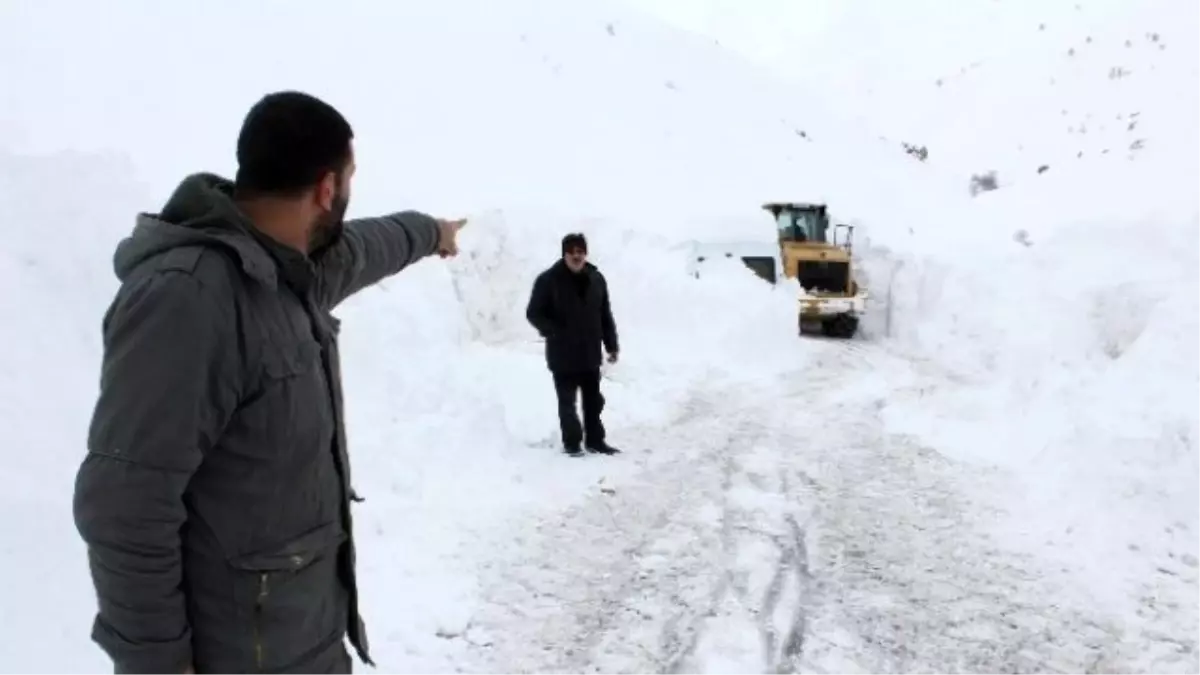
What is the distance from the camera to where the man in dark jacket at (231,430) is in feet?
6.38

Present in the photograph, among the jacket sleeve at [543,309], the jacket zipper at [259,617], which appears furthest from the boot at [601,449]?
the jacket zipper at [259,617]

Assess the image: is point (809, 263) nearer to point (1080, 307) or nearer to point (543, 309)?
point (1080, 307)

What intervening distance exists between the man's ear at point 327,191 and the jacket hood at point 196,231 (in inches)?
7.3

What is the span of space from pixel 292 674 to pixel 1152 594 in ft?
17.2

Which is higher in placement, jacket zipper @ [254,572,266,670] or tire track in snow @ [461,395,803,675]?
jacket zipper @ [254,572,266,670]

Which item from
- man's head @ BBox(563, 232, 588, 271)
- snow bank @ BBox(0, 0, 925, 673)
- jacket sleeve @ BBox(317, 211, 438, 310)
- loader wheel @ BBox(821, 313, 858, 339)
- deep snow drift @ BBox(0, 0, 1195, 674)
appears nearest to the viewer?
jacket sleeve @ BBox(317, 211, 438, 310)

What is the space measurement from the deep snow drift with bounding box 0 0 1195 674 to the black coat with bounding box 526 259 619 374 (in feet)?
3.00

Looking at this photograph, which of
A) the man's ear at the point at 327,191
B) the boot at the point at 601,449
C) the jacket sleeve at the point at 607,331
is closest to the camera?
the man's ear at the point at 327,191

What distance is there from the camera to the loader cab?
67.1 feet

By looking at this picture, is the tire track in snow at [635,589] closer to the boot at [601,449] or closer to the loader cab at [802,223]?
the boot at [601,449]

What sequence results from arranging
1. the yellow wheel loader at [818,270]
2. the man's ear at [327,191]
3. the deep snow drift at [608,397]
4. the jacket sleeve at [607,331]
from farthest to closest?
the yellow wheel loader at [818,270], the jacket sleeve at [607,331], the deep snow drift at [608,397], the man's ear at [327,191]

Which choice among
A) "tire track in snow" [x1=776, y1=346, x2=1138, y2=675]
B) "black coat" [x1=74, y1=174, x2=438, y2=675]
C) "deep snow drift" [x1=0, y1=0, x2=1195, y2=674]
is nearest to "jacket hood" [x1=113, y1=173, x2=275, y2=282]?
"black coat" [x1=74, y1=174, x2=438, y2=675]

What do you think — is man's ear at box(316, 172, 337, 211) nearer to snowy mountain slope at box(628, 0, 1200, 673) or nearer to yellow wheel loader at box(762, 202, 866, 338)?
snowy mountain slope at box(628, 0, 1200, 673)

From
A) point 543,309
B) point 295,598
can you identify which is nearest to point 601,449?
point 543,309
